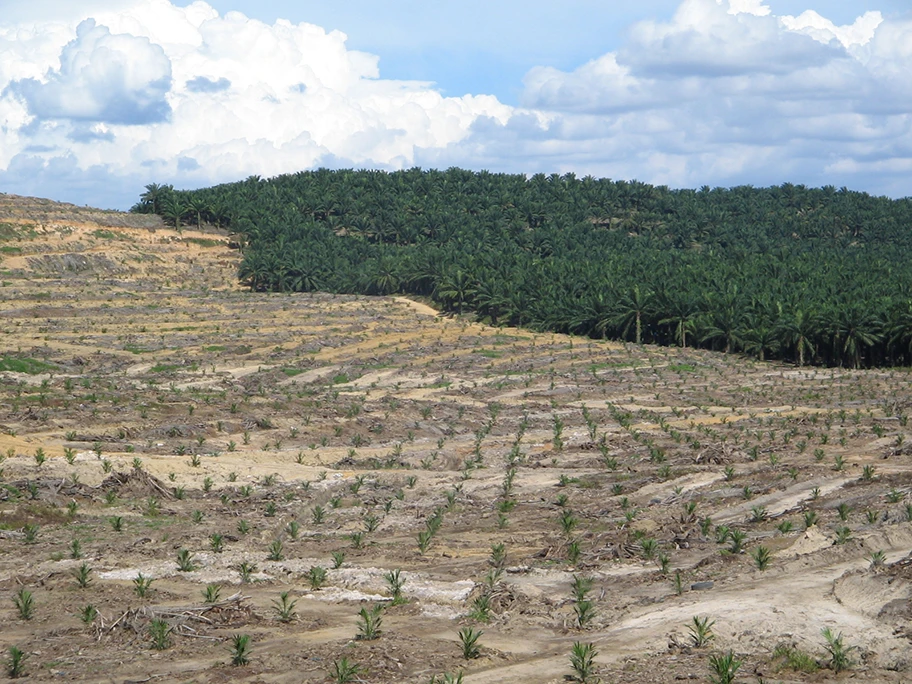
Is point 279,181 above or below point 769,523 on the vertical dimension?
above

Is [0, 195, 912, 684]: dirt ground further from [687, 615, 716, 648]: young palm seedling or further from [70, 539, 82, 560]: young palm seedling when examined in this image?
[70, 539, 82, 560]: young palm seedling

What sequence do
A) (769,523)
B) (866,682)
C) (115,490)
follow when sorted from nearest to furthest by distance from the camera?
1. (866,682)
2. (769,523)
3. (115,490)

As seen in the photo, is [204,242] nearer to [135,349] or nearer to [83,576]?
[135,349]

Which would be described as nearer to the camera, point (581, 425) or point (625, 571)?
point (625, 571)

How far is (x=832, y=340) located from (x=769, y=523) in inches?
2145

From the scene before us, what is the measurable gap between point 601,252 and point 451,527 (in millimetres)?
96634

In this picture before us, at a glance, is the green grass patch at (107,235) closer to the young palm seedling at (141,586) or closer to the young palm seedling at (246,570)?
the young palm seedling at (246,570)

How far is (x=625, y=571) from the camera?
17219 millimetres

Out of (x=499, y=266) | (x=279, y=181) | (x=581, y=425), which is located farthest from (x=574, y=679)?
(x=279, y=181)

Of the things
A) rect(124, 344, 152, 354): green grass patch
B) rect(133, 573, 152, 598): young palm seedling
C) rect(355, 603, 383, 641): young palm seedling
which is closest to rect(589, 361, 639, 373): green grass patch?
rect(124, 344, 152, 354): green grass patch

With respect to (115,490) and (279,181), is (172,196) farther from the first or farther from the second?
(115,490)

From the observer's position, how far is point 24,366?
4959 cm

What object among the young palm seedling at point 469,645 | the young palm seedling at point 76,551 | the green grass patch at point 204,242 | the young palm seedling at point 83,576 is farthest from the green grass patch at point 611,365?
the green grass patch at point 204,242

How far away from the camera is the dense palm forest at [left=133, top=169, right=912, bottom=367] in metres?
75.2
